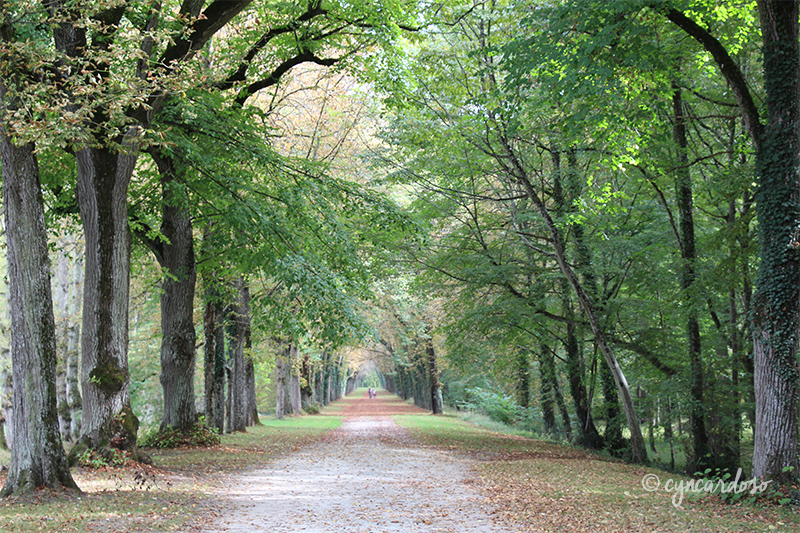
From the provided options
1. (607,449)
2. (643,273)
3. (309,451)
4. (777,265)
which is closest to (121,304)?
(309,451)

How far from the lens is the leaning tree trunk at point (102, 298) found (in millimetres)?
9453

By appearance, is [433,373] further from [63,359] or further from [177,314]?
[177,314]

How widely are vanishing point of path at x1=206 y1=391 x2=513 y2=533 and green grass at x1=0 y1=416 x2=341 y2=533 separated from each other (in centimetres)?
47

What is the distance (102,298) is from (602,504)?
8.41 meters

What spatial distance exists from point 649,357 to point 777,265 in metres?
7.68

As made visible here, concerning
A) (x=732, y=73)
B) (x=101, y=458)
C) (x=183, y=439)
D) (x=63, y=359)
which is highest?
(x=732, y=73)

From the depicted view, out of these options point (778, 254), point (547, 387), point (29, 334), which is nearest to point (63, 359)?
point (29, 334)

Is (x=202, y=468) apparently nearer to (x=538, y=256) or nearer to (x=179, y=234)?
(x=179, y=234)

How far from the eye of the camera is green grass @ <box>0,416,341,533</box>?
5996 millimetres

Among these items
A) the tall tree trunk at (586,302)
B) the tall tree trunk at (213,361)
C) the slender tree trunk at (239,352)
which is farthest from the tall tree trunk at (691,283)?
the slender tree trunk at (239,352)

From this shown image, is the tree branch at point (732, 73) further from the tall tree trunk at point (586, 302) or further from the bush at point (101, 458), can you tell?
the bush at point (101, 458)

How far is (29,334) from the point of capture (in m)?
7.11

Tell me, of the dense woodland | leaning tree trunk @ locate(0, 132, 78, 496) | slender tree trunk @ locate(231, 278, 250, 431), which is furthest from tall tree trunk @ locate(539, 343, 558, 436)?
leaning tree trunk @ locate(0, 132, 78, 496)

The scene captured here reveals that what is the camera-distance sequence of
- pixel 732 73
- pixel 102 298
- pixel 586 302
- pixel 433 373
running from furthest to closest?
pixel 433 373, pixel 586 302, pixel 102 298, pixel 732 73
